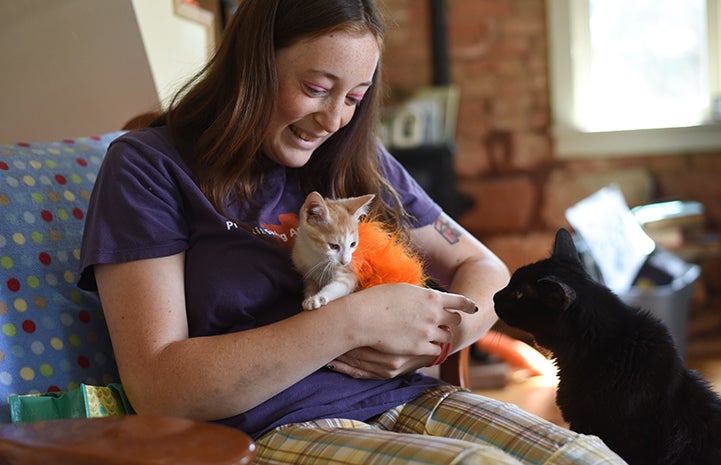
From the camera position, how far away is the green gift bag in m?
1.16

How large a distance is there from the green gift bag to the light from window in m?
3.00

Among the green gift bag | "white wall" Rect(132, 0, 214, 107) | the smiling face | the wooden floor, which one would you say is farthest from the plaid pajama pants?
the wooden floor

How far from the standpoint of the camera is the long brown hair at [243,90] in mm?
1295

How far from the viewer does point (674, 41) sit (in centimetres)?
371

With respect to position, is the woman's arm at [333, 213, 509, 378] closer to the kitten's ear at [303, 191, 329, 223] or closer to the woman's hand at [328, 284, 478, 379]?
the woman's hand at [328, 284, 478, 379]

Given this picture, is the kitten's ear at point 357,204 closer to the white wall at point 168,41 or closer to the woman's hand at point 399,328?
the woman's hand at point 399,328

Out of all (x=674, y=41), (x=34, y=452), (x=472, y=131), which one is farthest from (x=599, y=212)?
(x=34, y=452)

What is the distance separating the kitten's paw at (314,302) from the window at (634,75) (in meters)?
2.71

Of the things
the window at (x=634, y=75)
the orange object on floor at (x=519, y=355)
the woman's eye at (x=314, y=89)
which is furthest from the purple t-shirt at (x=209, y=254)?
the window at (x=634, y=75)

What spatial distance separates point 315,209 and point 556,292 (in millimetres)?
444

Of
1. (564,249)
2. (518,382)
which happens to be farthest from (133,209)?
(518,382)

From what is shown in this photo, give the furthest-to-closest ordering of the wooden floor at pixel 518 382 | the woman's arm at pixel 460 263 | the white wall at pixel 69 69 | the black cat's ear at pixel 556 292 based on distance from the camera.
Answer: the wooden floor at pixel 518 382 → the white wall at pixel 69 69 → the woman's arm at pixel 460 263 → the black cat's ear at pixel 556 292

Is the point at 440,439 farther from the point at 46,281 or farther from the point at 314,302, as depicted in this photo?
the point at 46,281

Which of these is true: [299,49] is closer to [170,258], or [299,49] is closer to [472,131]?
[170,258]
